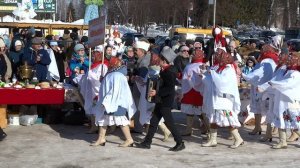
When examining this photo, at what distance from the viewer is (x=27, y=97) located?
429 inches

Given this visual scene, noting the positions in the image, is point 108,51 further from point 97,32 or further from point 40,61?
point 40,61

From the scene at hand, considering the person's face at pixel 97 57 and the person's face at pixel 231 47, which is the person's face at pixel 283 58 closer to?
the person's face at pixel 97 57

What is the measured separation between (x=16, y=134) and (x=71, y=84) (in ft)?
5.46

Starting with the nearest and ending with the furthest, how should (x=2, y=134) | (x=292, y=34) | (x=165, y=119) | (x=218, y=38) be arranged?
(x=165, y=119) < (x=2, y=134) < (x=218, y=38) < (x=292, y=34)

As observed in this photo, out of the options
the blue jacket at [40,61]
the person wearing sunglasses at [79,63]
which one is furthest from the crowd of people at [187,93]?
the blue jacket at [40,61]

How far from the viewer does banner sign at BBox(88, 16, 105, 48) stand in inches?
415

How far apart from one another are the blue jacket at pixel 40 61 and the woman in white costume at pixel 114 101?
10.4ft

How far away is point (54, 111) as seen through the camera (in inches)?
459

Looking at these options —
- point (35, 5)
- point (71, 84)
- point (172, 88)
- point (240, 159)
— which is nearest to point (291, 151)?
point (240, 159)

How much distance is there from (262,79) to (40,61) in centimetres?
480

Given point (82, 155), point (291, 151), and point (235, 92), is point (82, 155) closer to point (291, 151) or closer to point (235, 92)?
point (235, 92)

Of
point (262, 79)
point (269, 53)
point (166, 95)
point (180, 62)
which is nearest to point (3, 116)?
point (166, 95)

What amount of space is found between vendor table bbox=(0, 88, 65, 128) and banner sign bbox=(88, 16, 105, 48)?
115 cm

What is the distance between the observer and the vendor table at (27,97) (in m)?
10.8
